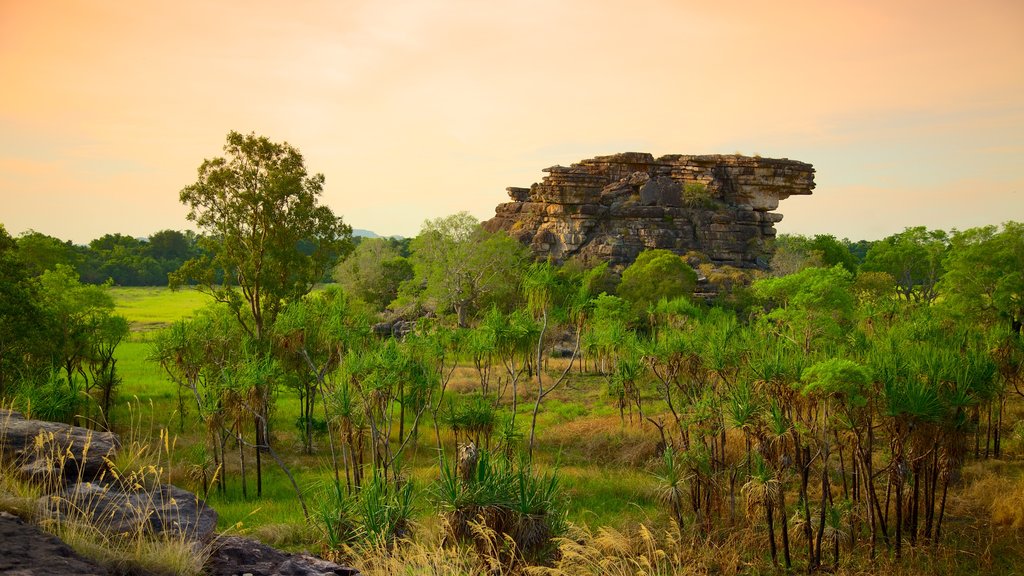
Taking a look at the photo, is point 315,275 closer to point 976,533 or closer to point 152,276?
point 976,533

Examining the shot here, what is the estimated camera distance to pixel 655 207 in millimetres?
90062

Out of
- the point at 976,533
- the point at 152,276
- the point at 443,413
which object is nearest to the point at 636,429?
the point at 443,413

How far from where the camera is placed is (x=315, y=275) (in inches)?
1161

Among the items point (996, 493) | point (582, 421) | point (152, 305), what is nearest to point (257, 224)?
point (582, 421)

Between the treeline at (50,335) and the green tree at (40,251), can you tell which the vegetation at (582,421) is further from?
the green tree at (40,251)

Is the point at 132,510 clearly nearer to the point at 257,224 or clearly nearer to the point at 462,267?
the point at 257,224

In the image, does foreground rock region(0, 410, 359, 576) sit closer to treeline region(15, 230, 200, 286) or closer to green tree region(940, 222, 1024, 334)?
green tree region(940, 222, 1024, 334)

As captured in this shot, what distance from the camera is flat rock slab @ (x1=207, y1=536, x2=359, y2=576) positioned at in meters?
6.83

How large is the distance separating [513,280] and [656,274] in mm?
15687

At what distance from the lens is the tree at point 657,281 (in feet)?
194

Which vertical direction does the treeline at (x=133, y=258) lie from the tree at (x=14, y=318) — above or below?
above

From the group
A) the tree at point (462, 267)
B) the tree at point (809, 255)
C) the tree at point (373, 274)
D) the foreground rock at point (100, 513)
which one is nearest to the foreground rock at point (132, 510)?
the foreground rock at point (100, 513)

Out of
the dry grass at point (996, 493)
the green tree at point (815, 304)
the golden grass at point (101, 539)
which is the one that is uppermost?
the green tree at point (815, 304)

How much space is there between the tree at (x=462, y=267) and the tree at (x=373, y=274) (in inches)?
414
